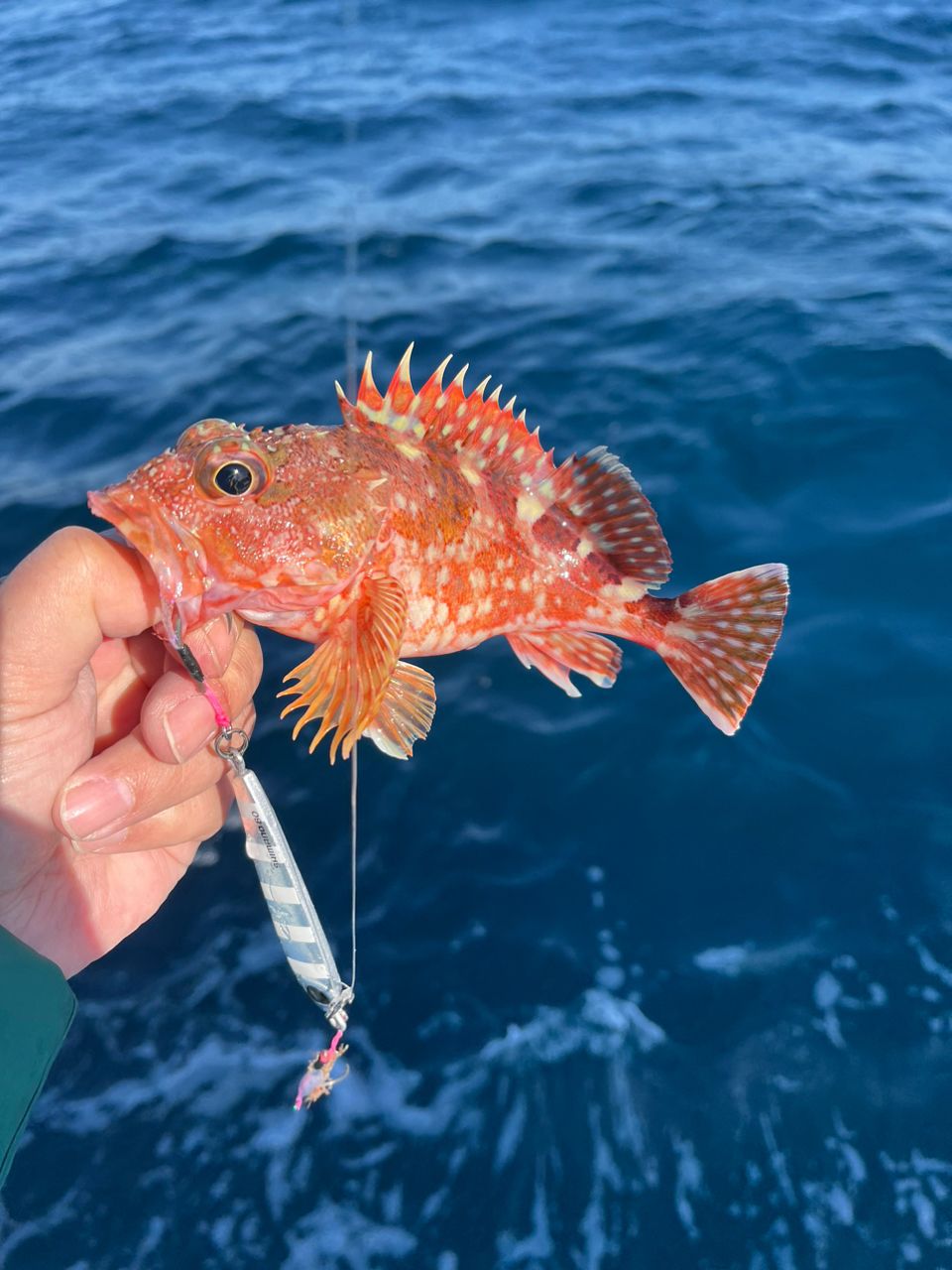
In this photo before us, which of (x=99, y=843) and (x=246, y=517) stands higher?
(x=246, y=517)

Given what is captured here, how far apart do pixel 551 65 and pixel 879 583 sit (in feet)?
Result: 50.9

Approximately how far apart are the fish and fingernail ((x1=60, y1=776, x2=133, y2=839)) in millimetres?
766

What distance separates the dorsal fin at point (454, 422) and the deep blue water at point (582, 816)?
2.66m

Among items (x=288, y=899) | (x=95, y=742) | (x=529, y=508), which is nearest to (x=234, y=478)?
(x=529, y=508)

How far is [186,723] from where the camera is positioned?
3.68 m

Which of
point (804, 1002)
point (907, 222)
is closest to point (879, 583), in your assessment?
point (804, 1002)

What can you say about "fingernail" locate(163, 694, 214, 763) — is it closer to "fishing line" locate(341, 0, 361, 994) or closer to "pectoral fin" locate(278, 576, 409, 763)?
"pectoral fin" locate(278, 576, 409, 763)

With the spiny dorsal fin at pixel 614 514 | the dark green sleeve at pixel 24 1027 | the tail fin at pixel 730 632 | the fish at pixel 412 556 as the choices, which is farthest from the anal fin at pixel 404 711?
the dark green sleeve at pixel 24 1027

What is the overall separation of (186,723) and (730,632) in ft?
8.23

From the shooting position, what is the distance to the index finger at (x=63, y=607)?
3178 millimetres

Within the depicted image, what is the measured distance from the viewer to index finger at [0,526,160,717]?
3178mm

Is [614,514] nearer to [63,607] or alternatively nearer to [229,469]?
[229,469]

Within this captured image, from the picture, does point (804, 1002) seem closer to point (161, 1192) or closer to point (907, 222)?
point (161, 1192)

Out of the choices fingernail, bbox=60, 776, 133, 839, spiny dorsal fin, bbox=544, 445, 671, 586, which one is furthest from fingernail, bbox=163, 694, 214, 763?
spiny dorsal fin, bbox=544, 445, 671, 586
